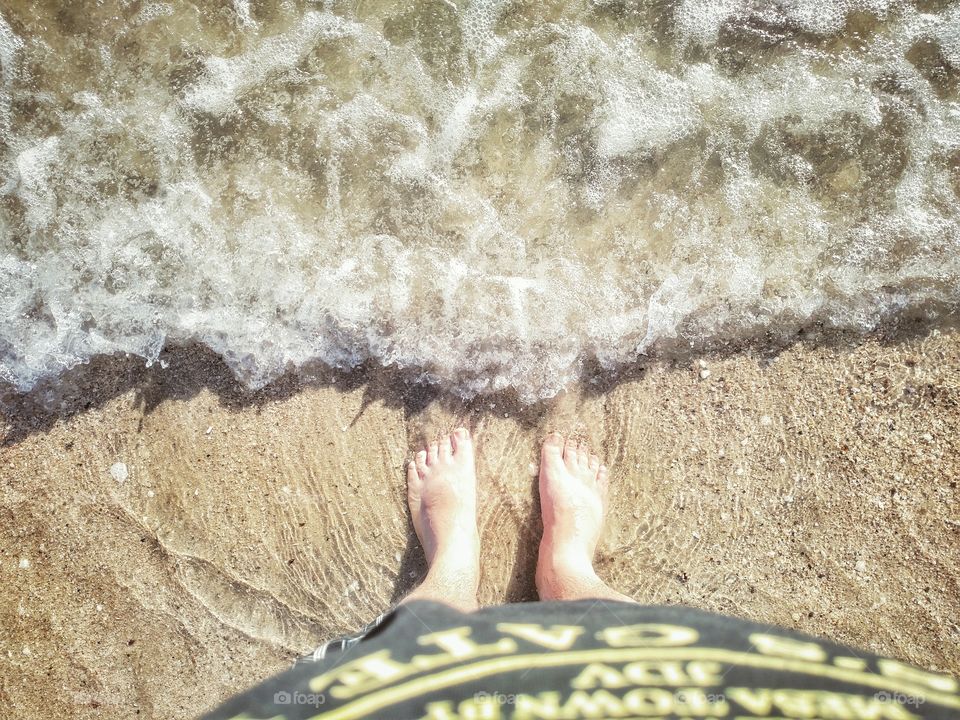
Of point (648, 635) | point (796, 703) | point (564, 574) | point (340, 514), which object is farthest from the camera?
point (340, 514)

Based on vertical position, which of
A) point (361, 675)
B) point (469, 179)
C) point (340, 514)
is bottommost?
point (361, 675)

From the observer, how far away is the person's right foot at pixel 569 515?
206cm

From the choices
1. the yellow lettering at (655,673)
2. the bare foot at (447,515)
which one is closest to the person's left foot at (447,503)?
the bare foot at (447,515)

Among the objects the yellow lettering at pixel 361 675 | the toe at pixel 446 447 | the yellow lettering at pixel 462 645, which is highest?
the toe at pixel 446 447

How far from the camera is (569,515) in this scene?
212 centimetres

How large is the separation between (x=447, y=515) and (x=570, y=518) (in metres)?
0.40

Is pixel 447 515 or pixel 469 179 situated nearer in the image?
pixel 447 515

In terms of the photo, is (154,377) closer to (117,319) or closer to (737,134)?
(117,319)

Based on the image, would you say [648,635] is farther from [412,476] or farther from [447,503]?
[412,476]

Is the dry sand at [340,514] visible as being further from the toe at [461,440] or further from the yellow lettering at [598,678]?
the yellow lettering at [598,678]

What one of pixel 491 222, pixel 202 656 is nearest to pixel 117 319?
pixel 202 656

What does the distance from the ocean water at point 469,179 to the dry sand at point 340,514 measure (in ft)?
0.52

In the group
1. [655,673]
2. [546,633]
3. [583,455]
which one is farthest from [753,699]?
[583,455]

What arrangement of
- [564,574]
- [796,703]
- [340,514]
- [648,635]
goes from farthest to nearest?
1. [340,514]
2. [564,574]
3. [648,635]
4. [796,703]
